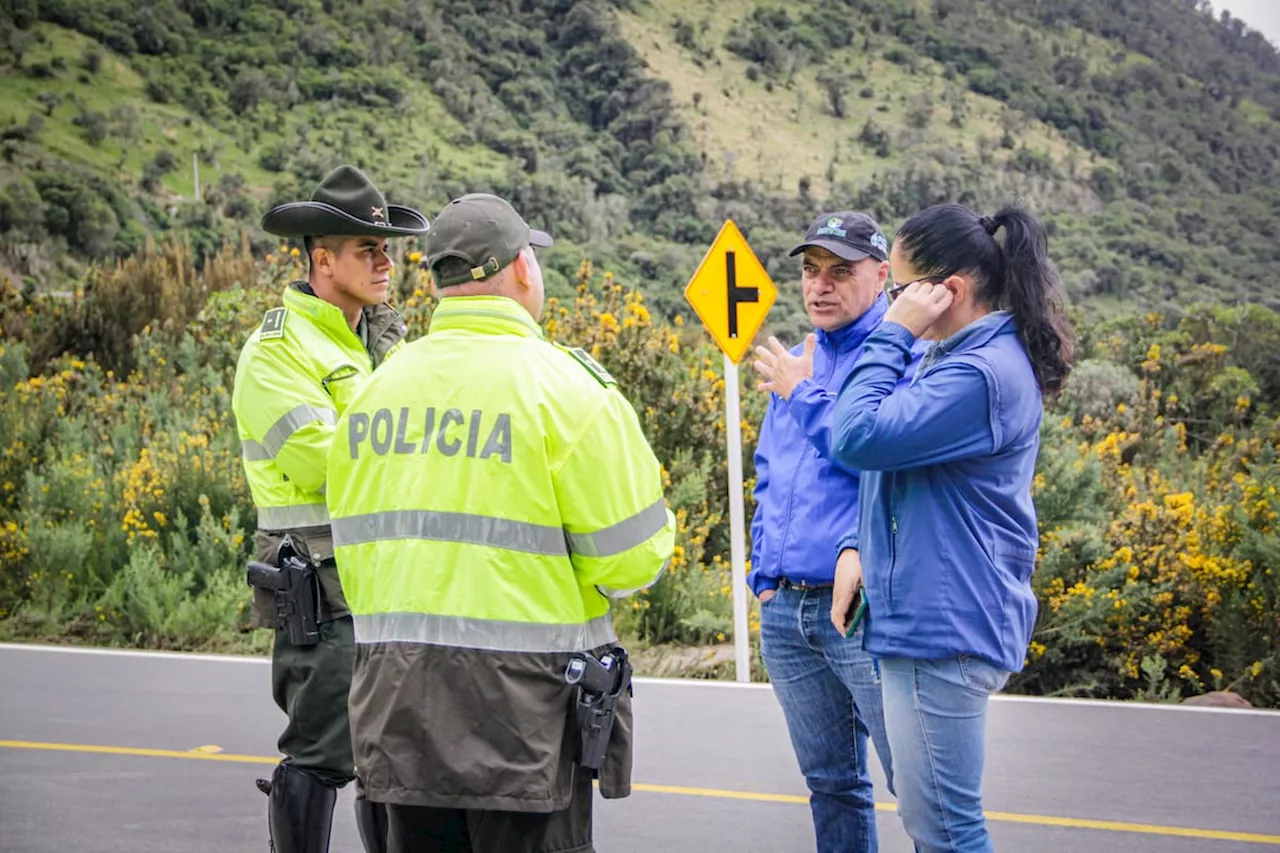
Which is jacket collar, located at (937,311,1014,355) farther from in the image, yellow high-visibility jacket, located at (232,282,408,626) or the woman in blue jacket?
yellow high-visibility jacket, located at (232,282,408,626)

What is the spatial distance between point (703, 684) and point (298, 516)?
15.7 ft

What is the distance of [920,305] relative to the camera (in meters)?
3.45

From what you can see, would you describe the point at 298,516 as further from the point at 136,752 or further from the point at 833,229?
the point at 136,752

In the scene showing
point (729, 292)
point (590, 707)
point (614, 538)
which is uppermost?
point (729, 292)

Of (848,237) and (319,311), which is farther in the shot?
(319,311)

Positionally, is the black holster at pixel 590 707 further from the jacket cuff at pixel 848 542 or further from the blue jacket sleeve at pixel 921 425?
the jacket cuff at pixel 848 542

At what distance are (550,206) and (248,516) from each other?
1823 cm

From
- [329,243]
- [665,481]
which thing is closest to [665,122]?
[665,481]

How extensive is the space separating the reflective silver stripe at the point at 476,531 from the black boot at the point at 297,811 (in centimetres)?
145

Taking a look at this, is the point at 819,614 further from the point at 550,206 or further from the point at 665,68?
the point at 665,68

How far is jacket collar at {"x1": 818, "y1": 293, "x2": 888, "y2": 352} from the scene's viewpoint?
4355mm

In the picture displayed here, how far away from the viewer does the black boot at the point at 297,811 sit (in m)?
4.23

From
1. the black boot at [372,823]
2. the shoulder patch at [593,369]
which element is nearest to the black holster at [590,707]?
the shoulder patch at [593,369]

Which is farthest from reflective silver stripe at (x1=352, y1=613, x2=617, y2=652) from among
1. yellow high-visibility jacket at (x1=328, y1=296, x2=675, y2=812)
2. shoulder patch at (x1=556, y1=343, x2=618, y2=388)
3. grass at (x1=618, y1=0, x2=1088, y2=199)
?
grass at (x1=618, y1=0, x2=1088, y2=199)
